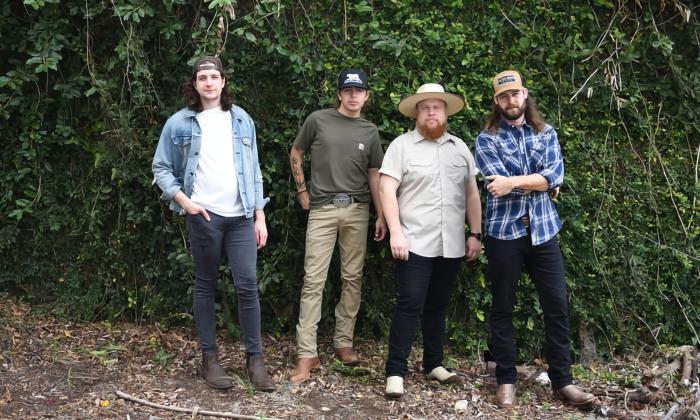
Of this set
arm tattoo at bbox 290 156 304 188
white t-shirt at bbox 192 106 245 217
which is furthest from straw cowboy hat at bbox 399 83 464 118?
white t-shirt at bbox 192 106 245 217

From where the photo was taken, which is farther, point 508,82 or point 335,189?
point 335,189

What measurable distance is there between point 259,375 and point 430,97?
1.89m

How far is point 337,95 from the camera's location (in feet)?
15.1

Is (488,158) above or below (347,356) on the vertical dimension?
above

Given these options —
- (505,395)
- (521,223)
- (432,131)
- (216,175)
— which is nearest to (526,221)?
(521,223)

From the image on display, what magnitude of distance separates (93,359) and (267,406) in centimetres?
132

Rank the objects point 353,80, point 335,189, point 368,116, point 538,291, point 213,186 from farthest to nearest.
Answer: point 368,116 → point 335,189 → point 353,80 → point 538,291 → point 213,186

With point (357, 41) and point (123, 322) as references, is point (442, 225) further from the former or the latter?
point (123, 322)

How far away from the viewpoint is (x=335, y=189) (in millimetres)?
4387

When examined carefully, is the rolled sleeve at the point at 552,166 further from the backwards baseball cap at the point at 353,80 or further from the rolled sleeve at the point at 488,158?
the backwards baseball cap at the point at 353,80

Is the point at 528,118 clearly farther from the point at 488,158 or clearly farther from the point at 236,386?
the point at 236,386

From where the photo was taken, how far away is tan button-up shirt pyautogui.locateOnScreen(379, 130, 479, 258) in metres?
4.06

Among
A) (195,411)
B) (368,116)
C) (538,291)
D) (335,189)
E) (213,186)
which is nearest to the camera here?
(195,411)

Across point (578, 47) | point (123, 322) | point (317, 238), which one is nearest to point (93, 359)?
point (123, 322)
